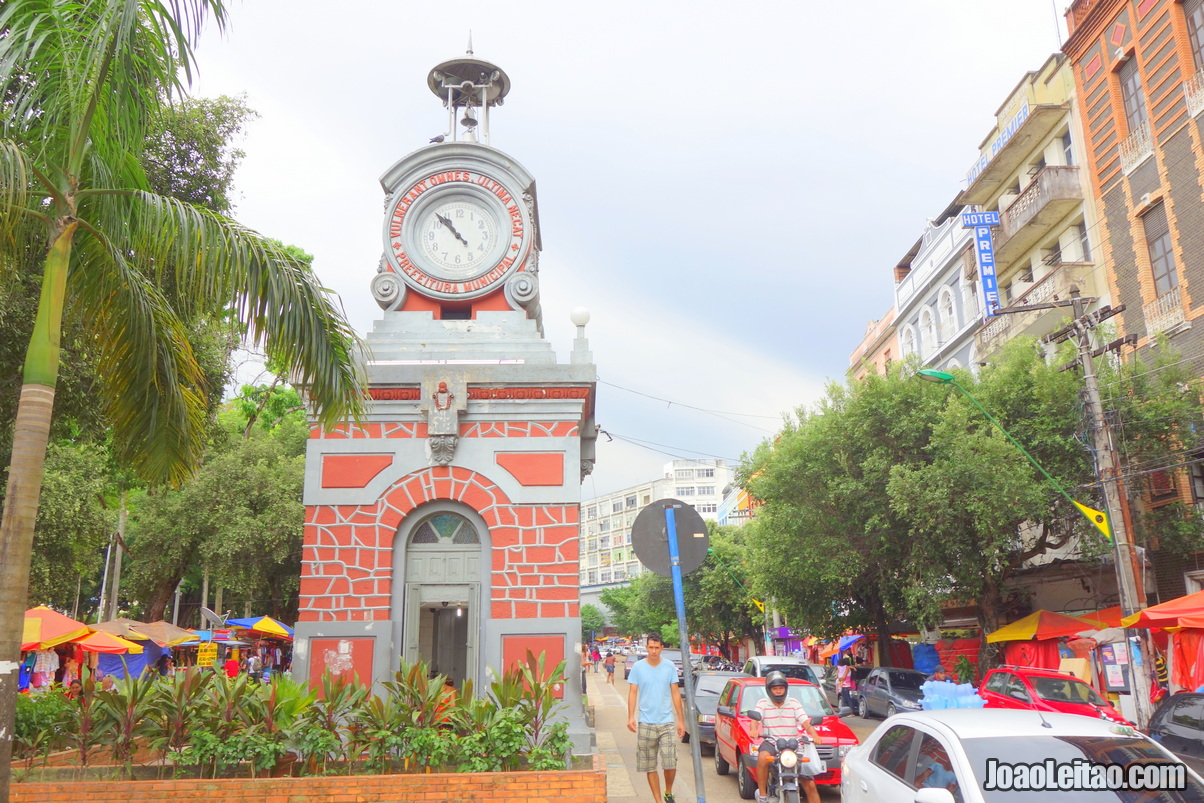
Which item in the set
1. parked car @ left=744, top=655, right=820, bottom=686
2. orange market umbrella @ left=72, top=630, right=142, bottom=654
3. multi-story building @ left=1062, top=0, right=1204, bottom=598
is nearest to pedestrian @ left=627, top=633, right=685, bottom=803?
parked car @ left=744, top=655, right=820, bottom=686

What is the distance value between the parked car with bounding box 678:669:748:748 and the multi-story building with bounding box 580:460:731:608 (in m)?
78.4

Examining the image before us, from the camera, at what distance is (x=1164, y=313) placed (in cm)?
2194

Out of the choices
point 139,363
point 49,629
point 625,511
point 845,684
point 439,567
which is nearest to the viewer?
point 139,363

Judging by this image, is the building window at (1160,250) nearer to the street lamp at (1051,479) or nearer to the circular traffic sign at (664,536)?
the street lamp at (1051,479)

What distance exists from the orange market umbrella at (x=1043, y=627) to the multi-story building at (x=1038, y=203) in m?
8.17

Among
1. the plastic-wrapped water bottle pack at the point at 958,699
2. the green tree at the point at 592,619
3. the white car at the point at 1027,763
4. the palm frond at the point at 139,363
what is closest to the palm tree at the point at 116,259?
the palm frond at the point at 139,363

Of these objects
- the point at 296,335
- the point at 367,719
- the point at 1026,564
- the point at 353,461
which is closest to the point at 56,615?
the point at 353,461

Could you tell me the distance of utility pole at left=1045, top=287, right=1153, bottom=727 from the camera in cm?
1648

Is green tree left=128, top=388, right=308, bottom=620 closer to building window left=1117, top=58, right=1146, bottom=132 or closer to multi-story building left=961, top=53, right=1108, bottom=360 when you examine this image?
multi-story building left=961, top=53, right=1108, bottom=360

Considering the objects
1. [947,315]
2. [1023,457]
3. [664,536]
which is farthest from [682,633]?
[947,315]

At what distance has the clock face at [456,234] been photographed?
46.4ft

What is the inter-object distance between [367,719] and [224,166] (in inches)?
387

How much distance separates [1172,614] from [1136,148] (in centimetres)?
1400

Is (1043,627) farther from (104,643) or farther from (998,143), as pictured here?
(104,643)
